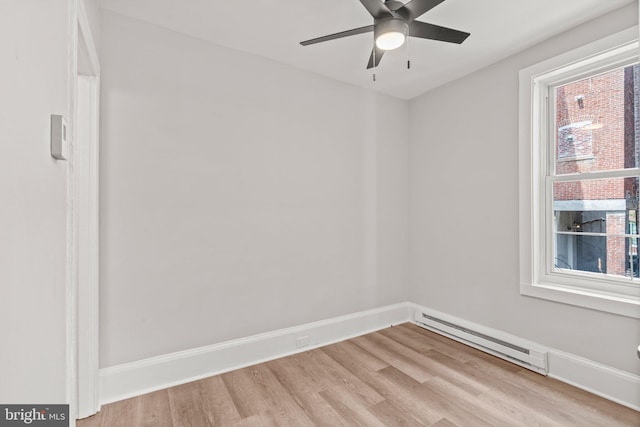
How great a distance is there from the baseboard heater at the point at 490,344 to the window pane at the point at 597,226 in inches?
30.2

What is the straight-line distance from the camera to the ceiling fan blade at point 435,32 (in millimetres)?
1797

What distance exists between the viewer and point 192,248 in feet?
8.00

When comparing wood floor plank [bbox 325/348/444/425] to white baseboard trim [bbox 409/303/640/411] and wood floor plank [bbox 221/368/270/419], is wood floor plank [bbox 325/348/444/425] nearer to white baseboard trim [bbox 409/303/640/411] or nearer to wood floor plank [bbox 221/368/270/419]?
wood floor plank [bbox 221/368/270/419]

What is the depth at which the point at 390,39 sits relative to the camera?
1796mm

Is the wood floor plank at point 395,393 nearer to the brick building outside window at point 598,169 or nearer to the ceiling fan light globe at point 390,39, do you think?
the brick building outside window at point 598,169

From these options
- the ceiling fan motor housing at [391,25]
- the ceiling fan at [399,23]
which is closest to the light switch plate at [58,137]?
the ceiling fan at [399,23]

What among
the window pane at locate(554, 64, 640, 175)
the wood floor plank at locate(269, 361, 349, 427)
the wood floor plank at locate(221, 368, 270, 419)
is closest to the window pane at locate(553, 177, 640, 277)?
the window pane at locate(554, 64, 640, 175)

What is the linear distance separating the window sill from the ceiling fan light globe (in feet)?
7.38

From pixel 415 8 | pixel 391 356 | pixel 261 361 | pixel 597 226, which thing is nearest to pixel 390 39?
pixel 415 8

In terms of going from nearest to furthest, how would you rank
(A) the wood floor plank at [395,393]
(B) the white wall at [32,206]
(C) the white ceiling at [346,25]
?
(B) the white wall at [32,206] < (A) the wood floor plank at [395,393] < (C) the white ceiling at [346,25]

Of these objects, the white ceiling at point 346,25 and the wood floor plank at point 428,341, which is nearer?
the white ceiling at point 346,25

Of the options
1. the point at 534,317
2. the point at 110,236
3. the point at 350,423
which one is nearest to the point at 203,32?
the point at 110,236

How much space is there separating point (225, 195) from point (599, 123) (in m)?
3.04

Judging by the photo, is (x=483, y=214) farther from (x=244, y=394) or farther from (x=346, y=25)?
(x=244, y=394)
